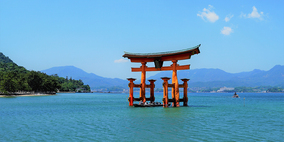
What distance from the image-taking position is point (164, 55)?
33875mm

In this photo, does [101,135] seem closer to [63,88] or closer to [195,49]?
[195,49]

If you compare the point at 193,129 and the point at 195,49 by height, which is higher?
the point at 195,49

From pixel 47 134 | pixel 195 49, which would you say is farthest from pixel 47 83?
pixel 47 134

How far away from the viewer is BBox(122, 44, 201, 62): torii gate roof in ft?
103

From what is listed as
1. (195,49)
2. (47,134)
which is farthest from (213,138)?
(195,49)

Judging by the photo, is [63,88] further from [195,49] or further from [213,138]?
[213,138]

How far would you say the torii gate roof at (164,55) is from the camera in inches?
1231

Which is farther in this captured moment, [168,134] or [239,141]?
[168,134]

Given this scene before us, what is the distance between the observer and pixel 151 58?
35.3m

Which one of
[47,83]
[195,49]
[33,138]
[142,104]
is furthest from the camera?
[47,83]

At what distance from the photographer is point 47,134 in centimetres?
1548

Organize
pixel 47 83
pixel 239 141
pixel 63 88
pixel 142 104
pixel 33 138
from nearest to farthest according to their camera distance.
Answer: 1. pixel 239 141
2. pixel 33 138
3. pixel 142 104
4. pixel 47 83
5. pixel 63 88

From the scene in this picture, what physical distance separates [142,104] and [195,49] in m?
10.8

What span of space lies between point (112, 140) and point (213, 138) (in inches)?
226
